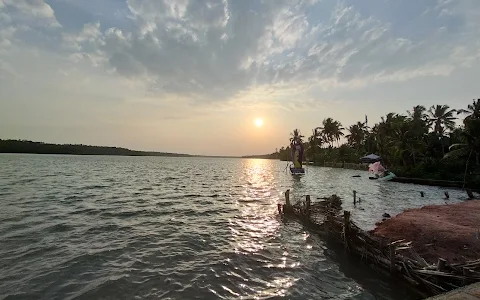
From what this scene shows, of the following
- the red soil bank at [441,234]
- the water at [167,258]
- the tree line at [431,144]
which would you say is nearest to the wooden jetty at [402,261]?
the water at [167,258]

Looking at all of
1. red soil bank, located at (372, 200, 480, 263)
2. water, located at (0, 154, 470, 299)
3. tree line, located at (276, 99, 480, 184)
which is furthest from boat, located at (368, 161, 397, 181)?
water, located at (0, 154, 470, 299)

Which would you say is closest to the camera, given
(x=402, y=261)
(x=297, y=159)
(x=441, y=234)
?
(x=402, y=261)

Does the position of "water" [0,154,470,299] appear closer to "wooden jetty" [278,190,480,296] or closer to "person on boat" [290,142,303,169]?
"wooden jetty" [278,190,480,296]

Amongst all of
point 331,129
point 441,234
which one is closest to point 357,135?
point 331,129

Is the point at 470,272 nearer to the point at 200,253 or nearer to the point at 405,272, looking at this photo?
the point at 405,272

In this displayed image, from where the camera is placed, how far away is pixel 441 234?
43.8 feet

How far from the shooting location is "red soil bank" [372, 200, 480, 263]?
11578 mm

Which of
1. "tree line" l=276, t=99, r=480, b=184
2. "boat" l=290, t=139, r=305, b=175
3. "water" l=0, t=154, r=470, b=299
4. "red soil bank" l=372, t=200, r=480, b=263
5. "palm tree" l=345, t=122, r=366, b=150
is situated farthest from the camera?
"palm tree" l=345, t=122, r=366, b=150

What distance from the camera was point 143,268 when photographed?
10711 mm

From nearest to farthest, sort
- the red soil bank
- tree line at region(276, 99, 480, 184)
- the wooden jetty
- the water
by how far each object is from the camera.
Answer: the wooden jetty → the water → the red soil bank → tree line at region(276, 99, 480, 184)

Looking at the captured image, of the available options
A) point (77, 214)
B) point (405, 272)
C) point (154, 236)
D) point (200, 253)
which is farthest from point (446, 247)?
point (77, 214)

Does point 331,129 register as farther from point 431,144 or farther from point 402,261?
point 402,261

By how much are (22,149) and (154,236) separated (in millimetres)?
207151

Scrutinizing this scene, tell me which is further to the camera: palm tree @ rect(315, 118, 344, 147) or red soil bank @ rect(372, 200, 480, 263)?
palm tree @ rect(315, 118, 344, 147)
